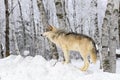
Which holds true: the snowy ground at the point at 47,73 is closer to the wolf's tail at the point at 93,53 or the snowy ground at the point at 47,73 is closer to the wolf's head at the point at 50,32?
the wolf's tail at the point at 93,53

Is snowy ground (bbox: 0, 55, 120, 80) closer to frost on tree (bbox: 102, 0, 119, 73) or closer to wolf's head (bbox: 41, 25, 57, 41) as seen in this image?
wolf's head (bbox: 41, 25, 57, 41)

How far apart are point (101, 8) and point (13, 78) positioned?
48736 millimetres

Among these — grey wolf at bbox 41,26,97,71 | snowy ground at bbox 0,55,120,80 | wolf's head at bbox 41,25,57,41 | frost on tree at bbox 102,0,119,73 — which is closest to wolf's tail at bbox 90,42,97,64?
grey wolf at bbox 41,26,97,71

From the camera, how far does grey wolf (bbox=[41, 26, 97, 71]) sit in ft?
25.5

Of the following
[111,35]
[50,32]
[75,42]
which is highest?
[50,32]

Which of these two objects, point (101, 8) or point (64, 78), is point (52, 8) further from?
point (64, 78)

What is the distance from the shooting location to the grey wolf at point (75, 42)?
306 inches

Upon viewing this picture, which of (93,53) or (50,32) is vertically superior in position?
(50,32)

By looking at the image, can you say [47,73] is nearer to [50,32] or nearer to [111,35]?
[50,32]

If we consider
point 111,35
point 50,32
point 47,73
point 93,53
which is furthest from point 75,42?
point 111,35

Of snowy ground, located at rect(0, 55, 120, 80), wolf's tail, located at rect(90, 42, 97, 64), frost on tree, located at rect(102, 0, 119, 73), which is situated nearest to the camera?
snowy ground, located at rect(0, 55, 120, 80)

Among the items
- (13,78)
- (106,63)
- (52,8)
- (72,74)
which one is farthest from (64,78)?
(52,8)

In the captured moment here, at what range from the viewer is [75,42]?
7910 millimetres

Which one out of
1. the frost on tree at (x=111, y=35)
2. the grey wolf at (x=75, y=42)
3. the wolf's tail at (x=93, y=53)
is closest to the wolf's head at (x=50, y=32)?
the grey wolf at (x=75, y=42)
